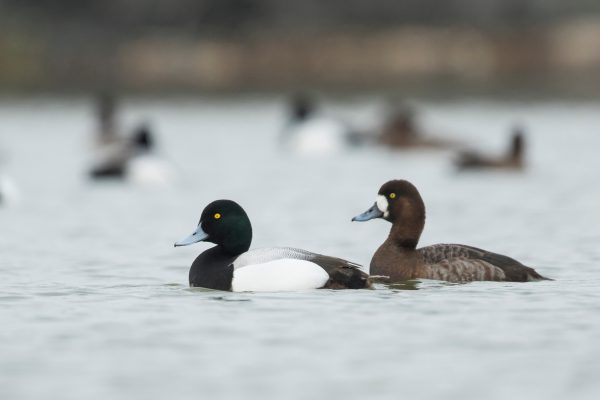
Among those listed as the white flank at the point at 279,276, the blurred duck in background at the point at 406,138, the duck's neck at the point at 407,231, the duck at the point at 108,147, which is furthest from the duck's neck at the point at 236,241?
the blurred duck in background at the point at 406,138

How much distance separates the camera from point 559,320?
8414 millimetres

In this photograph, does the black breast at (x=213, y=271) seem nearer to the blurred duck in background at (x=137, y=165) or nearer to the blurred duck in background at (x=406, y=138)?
the blurred duck in background at (x=137, y=165)

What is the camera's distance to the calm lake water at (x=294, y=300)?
273 inches

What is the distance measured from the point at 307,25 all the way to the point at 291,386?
4461cm

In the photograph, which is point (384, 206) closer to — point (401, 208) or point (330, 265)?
point (401, 208)

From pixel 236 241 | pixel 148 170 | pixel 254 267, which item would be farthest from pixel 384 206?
pixel 148 170

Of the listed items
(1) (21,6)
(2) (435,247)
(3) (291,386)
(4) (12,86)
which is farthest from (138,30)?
(3) (291,386)

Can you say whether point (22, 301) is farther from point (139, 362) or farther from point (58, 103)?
point (58, 103)

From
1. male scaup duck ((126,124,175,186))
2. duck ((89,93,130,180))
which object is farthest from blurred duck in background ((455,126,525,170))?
duck ((89,93,130,180))

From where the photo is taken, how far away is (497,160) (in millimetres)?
19672

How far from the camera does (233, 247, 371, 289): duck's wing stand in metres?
9.39

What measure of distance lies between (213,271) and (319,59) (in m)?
38.2

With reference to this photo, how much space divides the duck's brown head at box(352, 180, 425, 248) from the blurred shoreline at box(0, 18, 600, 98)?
101 feet

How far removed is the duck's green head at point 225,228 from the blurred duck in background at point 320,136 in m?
15.0
